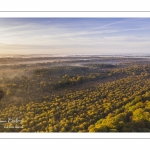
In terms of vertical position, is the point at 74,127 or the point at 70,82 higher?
the point at 70,82

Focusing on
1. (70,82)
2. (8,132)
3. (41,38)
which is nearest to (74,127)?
(70,82)
